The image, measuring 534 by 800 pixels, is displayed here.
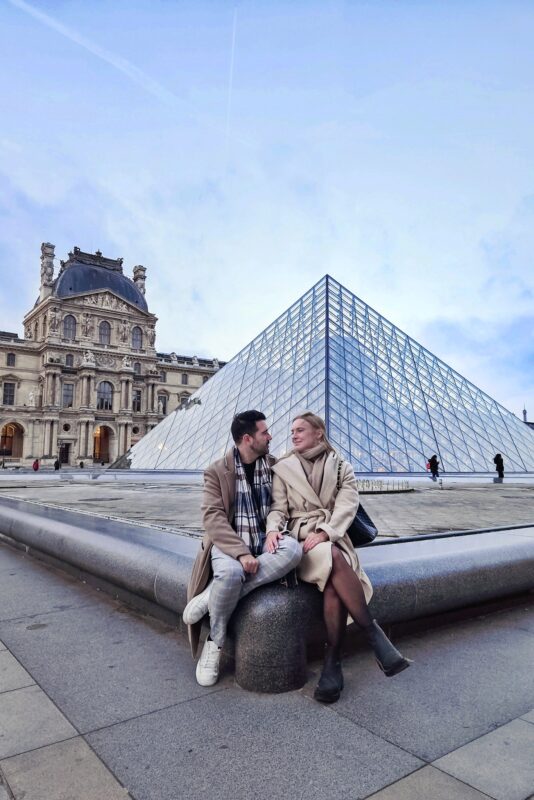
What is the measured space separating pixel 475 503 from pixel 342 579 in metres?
8.33

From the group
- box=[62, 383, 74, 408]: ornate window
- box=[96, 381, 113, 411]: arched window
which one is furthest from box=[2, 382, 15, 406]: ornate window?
box=[96, 381, 113, 411]: arched window

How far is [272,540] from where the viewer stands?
262cm

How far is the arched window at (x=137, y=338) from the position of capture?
62.2 meters

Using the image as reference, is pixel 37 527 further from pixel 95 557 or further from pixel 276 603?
pixel 276 603

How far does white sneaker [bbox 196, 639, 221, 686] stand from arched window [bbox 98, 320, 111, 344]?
60.5 m

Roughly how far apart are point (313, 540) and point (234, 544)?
40 centimetres

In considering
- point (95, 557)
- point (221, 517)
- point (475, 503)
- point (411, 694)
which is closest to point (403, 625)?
point (411, 694)

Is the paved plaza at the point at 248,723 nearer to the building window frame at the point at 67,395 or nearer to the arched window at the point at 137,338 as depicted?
the building window frame at the point at 67,395

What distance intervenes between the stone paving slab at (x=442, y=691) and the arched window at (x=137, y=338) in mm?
61728

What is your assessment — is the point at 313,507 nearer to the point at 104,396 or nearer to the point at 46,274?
the point at 104,396

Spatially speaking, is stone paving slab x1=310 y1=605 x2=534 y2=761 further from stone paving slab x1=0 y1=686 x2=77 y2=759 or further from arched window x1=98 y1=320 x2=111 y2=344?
arched window x1=98 y1=320 x2=111 y2=344

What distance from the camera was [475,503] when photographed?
9961mm

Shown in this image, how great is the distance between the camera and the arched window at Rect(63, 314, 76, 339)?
57500mm

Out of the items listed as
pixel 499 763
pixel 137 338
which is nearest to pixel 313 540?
pixel 499 763
